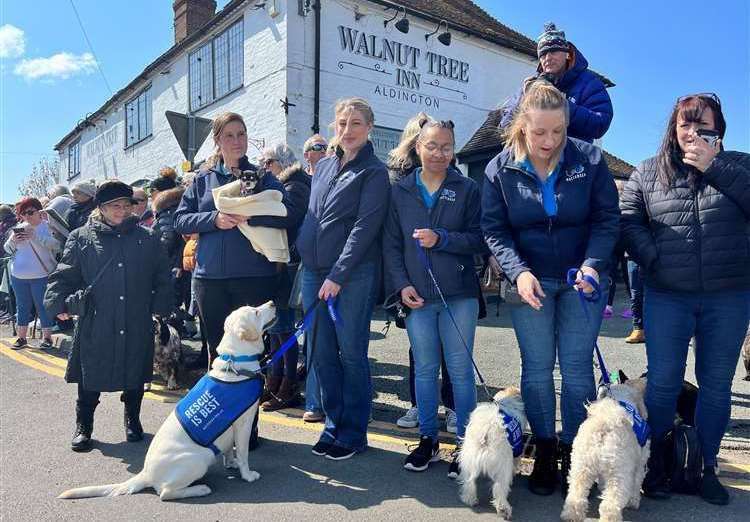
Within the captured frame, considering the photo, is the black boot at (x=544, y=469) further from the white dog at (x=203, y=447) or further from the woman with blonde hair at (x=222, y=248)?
the woman with blonde hair at (x=222, y=248)

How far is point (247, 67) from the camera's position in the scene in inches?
537

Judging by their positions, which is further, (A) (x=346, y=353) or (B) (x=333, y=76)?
(B) (x=333, y=76)

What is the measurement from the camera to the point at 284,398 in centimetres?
492

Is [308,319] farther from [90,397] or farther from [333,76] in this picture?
[333,76]

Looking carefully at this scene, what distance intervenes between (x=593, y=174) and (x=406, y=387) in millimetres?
3114

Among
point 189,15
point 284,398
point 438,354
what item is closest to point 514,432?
point 438,354

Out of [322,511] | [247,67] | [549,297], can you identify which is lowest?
[322,511]

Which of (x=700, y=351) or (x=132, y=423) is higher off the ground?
(x=700, y=351)

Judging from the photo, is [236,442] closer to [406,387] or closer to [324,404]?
[324,404]

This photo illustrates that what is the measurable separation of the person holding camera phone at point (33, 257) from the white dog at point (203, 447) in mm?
5174

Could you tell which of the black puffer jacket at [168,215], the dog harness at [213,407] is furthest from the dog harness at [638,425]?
the black puffer jacket at [168,215]

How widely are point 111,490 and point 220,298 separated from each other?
4.75 ft

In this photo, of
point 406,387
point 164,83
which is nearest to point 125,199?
point 406,387

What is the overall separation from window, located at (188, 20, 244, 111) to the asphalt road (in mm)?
11241
